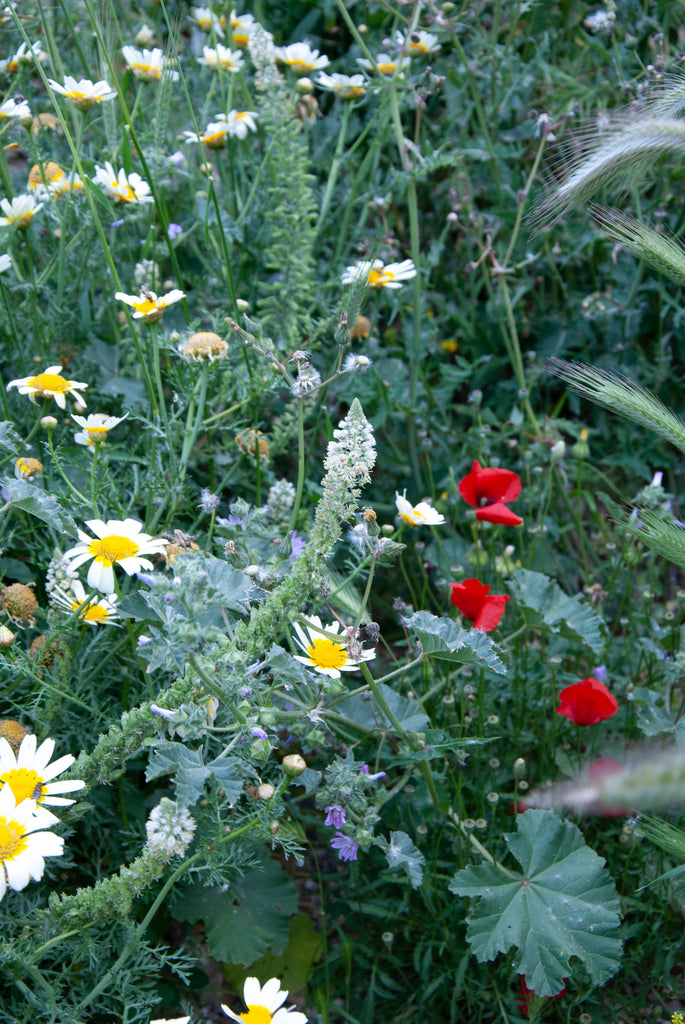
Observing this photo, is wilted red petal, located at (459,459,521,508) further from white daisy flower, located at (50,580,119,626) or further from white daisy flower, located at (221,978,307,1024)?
white daisy flower, located at (221,978,307,1024)

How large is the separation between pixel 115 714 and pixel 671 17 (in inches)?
90.1

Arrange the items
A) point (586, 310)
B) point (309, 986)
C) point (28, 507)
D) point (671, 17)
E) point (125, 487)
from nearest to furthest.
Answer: point (28, 507), point (309, 986), point (125, 487), point (586, 310), point (671, 17)

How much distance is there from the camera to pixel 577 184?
1.39 m

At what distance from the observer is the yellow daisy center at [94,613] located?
1276 millimetres

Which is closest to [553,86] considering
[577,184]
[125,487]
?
[577,184]

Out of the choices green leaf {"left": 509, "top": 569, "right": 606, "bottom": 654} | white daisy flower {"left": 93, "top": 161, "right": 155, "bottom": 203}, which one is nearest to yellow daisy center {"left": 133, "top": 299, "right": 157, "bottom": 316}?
white daisy flower {"left": 93, "top": 161, "right": 155, "bottom": 203}

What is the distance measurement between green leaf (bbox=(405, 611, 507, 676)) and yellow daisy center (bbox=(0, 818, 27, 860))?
54 cm

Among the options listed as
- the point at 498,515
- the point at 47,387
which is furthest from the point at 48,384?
the point at 498,515

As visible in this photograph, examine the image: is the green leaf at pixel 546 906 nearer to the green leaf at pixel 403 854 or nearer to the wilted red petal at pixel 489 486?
the green leaf at pixel 403 854

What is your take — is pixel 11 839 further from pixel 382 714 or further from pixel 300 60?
pixel 300 60

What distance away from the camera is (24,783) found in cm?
113

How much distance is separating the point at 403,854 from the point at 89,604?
0.56m

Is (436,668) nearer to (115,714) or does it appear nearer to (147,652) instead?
(115,714)

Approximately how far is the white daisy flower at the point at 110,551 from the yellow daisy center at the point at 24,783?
24cm
